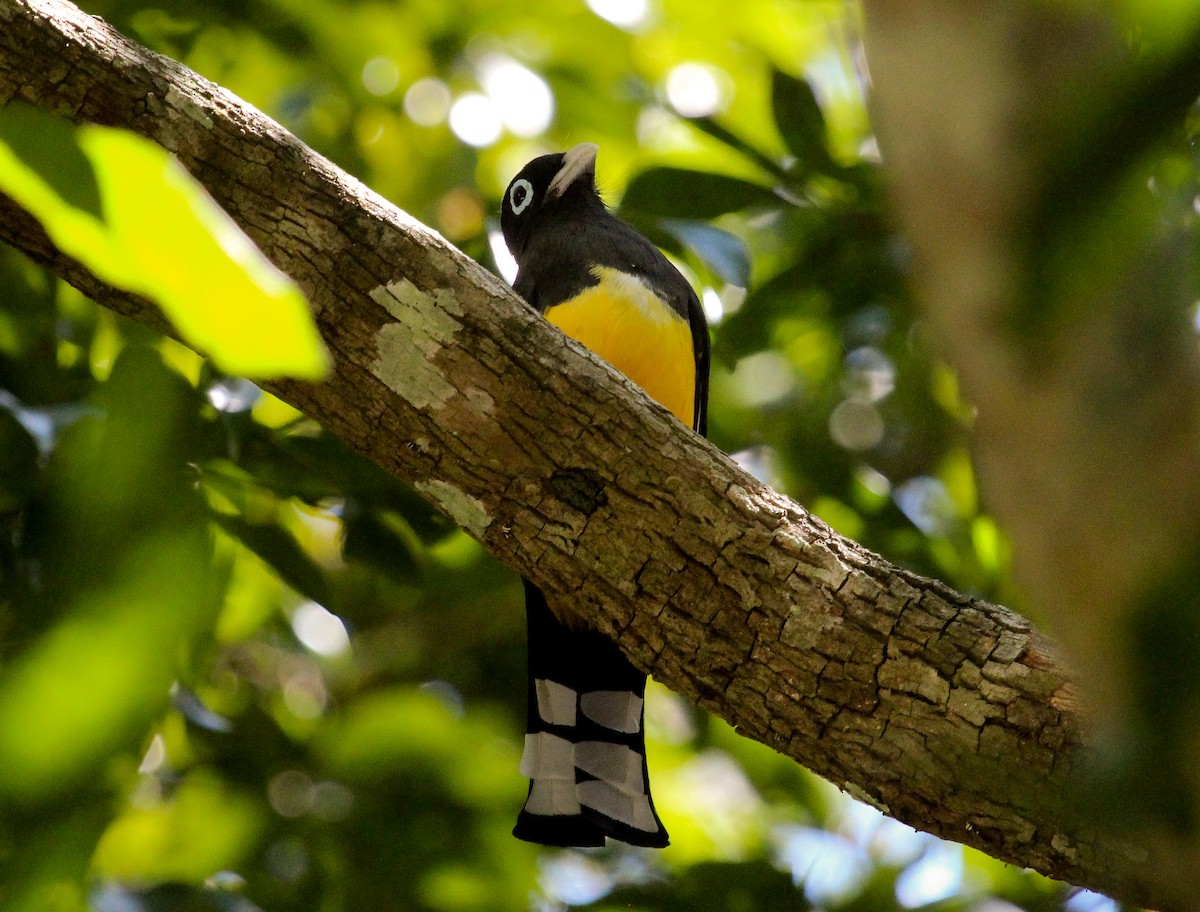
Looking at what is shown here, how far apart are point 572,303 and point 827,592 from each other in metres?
1.55

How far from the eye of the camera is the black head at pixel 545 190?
463 centimetres

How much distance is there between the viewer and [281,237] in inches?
103

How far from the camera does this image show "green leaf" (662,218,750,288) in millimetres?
3646

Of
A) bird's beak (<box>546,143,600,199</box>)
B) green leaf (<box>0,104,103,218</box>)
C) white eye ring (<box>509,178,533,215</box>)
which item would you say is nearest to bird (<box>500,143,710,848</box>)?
bird's beak (<box>546,143,600,199</box>)

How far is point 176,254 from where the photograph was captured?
3.25ft

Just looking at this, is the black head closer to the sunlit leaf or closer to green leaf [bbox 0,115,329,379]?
the sunlit leaf

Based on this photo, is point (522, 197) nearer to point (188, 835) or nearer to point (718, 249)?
point (718, 249)

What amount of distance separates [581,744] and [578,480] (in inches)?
54.5

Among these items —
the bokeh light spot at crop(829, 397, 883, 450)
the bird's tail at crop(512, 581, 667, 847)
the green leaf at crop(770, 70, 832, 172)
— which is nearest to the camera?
the bird's tail at crop(512, 581, 667, 847)

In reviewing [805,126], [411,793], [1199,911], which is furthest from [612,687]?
[1199,911]

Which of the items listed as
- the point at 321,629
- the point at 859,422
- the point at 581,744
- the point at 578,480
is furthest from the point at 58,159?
the point at 859,422

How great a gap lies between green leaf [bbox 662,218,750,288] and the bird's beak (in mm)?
811

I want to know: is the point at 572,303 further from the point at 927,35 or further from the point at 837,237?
the point at 927,35

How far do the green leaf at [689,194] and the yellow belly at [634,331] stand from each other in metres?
0.28
